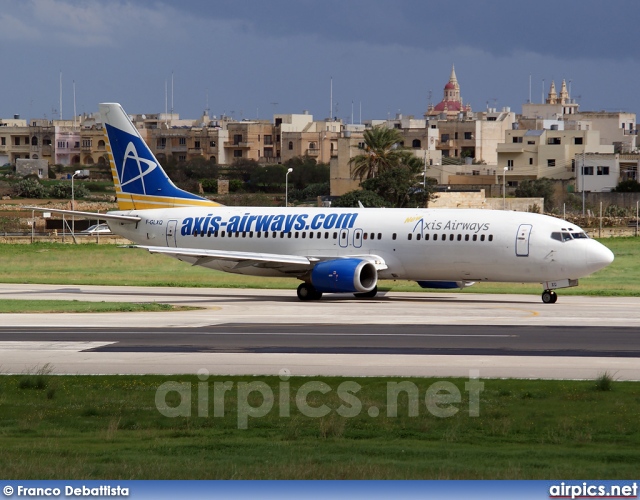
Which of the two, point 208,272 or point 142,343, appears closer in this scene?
point 142,343

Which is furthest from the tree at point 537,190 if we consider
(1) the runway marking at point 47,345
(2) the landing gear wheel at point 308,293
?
(1) the runway marking at point 47,345

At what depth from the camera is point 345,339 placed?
101 ft

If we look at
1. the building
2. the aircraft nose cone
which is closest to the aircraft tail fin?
the aircraft nose cone

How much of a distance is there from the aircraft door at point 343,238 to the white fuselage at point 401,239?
0.04 meters

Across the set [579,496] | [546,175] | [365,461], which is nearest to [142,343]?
Answer: [365,461]

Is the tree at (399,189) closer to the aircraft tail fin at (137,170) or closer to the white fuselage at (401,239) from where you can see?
the aircraft tail fin at (137,170)

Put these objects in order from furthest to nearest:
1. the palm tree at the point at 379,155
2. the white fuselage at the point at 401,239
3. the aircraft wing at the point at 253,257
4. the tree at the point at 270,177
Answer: the tree at the point at 270,177, the palm tree at the point at 379,155, the aircraft wing at the point at 253,257, the white fuselage at the point at 401,239

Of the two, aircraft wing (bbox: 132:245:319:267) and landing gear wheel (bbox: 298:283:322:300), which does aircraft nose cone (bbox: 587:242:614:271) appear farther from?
aircraft wing (bbox: 132:245:319:267)

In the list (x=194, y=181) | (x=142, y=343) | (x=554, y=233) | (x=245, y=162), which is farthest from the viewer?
(x=245, y=162)

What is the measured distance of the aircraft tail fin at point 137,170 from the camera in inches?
2039

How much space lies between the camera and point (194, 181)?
16788 cm

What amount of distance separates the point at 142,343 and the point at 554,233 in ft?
62.1

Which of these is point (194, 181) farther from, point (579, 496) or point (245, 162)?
point (579, 496)
